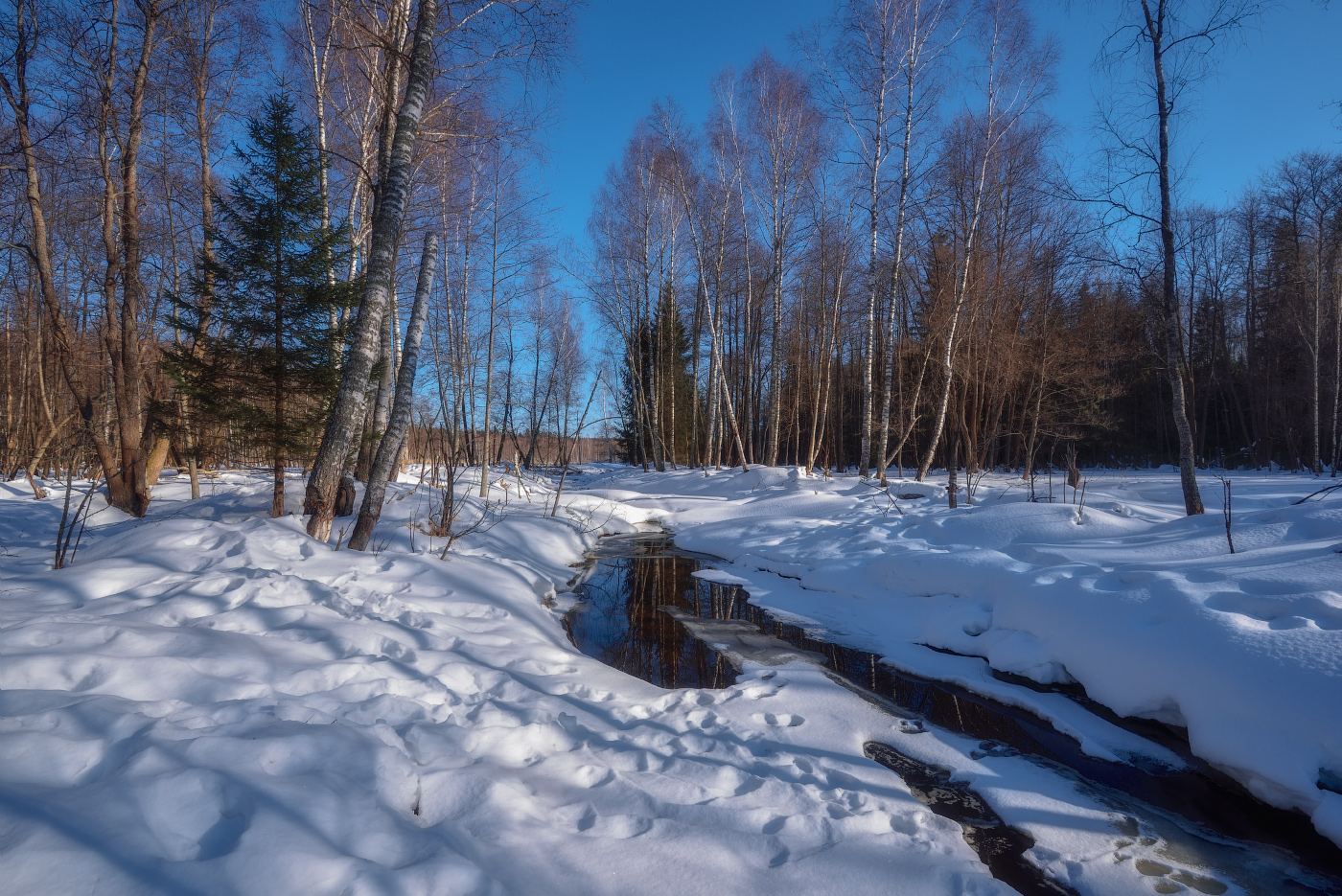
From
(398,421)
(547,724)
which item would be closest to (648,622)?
(547,724)

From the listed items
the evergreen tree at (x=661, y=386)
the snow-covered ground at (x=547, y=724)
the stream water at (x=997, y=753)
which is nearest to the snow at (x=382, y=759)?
the snow-covered ground at (x=547, y=724)

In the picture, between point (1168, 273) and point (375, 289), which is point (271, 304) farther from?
point (1168, 273)

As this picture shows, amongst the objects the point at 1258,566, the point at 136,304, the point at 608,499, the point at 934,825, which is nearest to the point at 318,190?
the point at 136,304

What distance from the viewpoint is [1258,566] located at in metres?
4.18

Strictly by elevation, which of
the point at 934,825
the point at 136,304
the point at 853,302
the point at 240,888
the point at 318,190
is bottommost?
the point at 934,825

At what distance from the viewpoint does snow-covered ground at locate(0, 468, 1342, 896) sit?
1.81 meters

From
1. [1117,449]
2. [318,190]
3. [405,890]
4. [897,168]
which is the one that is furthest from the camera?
[1117,449]

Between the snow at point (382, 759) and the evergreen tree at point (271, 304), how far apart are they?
12.6 ft

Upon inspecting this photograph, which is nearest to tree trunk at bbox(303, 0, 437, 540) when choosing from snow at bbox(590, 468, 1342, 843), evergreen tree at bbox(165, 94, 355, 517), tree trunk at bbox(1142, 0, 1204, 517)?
evergreen tree at bbox(165, 94, 355, 517)

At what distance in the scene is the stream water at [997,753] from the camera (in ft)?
8.05

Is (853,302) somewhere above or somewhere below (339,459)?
above

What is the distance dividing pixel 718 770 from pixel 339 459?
206 inches

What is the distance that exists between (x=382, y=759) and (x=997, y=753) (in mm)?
3294

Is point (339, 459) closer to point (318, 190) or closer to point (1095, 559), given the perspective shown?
point (318, 190)
